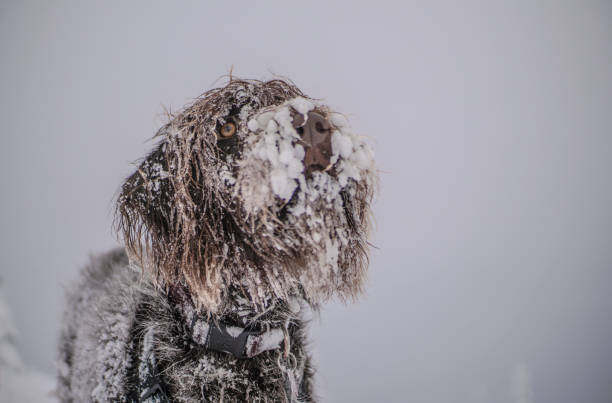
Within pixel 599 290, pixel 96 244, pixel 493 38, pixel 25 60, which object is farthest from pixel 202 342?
pixel 493 38

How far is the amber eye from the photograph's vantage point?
1.26 m

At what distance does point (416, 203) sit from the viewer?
5.51m

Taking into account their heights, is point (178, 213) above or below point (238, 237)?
above

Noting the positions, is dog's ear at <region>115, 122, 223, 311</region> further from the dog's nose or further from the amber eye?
the dog's nose

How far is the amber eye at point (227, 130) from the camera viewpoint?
126 centimetres

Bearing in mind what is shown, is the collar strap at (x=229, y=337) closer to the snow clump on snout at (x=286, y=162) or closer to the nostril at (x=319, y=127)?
the snow clump on snout at (x=286, y=162)

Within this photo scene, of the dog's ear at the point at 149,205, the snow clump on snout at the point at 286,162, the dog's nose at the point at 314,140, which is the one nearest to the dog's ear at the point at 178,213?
the dog's ear at the point at 149,205

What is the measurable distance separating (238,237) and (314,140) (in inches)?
21.0

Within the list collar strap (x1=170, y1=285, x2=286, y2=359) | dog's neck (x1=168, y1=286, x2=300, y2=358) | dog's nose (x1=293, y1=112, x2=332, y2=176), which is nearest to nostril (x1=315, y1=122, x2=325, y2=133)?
dog's nose (x1=293, y1=112, x2=332, y2=176)

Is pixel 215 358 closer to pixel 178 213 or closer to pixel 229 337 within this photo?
pixel 229 337

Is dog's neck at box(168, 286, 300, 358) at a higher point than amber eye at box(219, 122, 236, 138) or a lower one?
lower

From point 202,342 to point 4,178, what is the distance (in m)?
6.38

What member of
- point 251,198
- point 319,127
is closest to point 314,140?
point 319,127

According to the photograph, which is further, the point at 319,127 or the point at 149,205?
the point at 149,205
